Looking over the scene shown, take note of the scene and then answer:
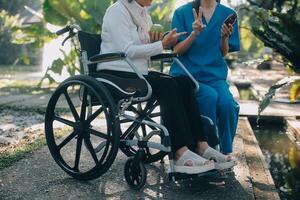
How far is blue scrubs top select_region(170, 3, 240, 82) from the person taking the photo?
10.5ft

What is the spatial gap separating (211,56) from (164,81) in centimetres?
64

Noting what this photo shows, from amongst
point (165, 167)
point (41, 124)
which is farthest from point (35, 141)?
point (165, 167)

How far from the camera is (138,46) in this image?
2795 mm

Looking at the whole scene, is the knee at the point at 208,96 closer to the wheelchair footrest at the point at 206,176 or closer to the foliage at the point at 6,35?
the wheelchair footrest at the point at 206,176

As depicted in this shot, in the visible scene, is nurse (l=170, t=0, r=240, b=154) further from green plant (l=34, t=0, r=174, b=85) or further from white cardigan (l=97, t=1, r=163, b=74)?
green plant (l=34, t=0, r=174, b=85)

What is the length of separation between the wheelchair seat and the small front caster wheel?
0.42m

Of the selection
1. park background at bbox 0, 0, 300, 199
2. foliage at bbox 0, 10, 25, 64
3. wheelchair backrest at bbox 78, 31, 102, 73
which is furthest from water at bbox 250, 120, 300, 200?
foliage at bbox 0, 10, 25, 64

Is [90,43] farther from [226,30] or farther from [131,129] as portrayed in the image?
[226,30]

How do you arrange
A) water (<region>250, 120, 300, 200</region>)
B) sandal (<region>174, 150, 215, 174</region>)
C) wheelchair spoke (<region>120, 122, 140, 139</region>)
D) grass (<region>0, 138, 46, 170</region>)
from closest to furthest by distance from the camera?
sandal (<region>174, 150, 215, 174</region>) < wheelchair spoke (<region>120, 122, 140, 139</region>) < grass (<region>0, 138, 46, 170</region>) < water (<region>250, 120, 300, 200</region>)

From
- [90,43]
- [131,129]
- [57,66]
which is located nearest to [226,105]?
[131,129]

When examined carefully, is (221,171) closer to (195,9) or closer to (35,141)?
(195,9)

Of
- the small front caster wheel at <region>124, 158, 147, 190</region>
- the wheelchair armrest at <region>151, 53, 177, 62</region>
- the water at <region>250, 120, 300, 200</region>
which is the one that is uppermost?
the wheelchair armrest at <region>151, 53, 177, 62</region>

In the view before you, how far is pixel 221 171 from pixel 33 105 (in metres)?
4.41

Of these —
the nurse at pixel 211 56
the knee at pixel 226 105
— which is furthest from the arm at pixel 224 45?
the knee at pixel 226 105
